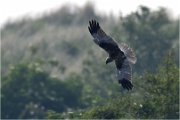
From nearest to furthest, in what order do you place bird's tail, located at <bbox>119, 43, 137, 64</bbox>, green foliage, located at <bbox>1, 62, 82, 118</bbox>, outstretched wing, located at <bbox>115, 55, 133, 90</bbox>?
outstretched wing, located at <bbox>115, 55, 133, 90</bbox> < bird's tail, located at <bbox>119, 43, 137, 64</bbox> < green foliage, located at <bbox>1, 62, 82, 118</bbox>

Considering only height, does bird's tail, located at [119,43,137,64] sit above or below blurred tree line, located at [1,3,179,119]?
below

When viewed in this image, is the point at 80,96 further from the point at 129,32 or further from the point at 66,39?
the point at 66,39

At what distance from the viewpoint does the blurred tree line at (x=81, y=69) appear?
20.0m

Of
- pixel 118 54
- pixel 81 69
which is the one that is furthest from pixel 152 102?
pixel 81 69

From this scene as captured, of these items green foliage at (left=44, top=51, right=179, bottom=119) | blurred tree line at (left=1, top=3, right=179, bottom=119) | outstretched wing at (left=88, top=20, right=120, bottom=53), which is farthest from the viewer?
blurred tree line at (left=1, top=3, right=179, bottom=119)

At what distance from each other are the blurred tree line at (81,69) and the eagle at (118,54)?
2.29m

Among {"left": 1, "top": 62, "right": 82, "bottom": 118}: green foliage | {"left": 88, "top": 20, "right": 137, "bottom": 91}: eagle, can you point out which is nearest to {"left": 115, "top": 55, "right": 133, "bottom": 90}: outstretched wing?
{"left": 88, "top": 20, "right": 137, "bottom": 91}: eagle

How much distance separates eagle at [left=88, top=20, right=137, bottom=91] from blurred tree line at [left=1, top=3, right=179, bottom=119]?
2.29 m

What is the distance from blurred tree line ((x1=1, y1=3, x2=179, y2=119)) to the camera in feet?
65.8

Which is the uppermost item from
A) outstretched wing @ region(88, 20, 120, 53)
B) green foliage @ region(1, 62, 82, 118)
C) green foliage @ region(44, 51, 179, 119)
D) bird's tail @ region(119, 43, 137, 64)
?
green foliage @ region(1, 62, 82, 118)

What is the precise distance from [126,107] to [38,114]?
8870mm

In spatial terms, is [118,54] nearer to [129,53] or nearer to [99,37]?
[129,53]

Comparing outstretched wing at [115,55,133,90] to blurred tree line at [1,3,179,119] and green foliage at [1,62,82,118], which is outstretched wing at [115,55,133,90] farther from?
Answer: green foliage at [1,62,82,118]

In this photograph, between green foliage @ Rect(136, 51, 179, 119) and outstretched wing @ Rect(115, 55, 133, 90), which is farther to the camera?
green foliage @ Rect(136, 51, 179, 119)
